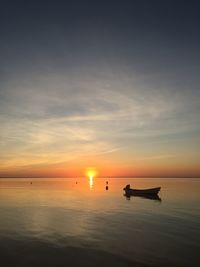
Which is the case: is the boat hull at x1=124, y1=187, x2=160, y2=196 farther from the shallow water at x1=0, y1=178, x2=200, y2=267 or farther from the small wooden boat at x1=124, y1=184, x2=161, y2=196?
the shallow water at x1=0, y1=178, x2=200, y2=267

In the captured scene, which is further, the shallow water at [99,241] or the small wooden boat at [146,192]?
the small wooden boat at [146,192]

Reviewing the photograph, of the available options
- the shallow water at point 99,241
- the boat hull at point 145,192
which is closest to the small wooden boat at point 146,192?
the boat hull at point 145,192

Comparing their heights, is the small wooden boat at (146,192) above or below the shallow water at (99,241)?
above

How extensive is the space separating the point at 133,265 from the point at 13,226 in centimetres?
2082

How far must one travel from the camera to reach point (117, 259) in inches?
878

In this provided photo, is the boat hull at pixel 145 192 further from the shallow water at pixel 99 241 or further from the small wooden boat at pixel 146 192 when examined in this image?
the shallow water at pixel 99 241

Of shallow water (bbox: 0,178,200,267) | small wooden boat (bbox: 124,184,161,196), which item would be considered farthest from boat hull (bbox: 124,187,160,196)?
shallow water (bbox: 0,178,200,267)

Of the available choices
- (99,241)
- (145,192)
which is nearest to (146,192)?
(145,192)

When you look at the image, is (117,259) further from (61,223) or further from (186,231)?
(61,223)

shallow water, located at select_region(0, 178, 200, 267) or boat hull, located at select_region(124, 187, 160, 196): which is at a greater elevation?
boat hull, located at select_region(124, 187, 160, 196)

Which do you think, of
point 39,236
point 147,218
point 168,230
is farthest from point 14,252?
point 147,218

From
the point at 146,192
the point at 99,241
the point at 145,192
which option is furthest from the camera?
the point at 145,192

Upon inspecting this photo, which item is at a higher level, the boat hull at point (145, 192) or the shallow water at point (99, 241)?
the boat hull at point (145, 192)

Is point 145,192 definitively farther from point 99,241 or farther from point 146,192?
point 99,241
